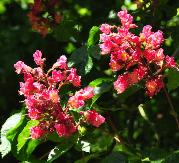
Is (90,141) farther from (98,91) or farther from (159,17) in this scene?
(159,17)

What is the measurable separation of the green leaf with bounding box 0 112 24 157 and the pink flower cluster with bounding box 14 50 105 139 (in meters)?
0.24

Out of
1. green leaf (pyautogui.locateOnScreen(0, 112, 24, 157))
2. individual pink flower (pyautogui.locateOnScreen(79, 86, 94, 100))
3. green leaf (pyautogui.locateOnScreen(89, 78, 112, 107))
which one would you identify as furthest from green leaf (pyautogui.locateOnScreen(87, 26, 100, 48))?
green leaf (pyautogui.locateOnScreen(0, 112, 24, 157))

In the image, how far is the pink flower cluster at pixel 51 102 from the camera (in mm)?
Answer: 1945

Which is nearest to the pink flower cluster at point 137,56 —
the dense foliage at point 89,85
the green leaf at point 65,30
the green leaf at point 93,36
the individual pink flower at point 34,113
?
the dense foliage at point 89,85

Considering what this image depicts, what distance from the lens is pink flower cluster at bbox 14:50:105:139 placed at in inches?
76.6

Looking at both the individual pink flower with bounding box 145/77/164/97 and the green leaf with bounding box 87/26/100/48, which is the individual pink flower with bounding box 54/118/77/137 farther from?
the green leaf with bounding box 87/26/100/48

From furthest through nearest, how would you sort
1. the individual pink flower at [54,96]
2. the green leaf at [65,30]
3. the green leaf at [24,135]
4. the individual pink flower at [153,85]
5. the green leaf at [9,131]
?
the green leaf at [65,30], the green leaf at [9,131], the green leaf at [24,135], the individual pink flower at [153,85], the individual pink flower at [54,96]

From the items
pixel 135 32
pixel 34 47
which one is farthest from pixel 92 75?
pixel 34 47

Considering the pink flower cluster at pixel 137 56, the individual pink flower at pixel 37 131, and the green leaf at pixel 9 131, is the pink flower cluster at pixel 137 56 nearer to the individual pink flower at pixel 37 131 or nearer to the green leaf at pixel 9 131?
the individual pink flower at pixel 37 131

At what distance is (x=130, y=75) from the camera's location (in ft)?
6.75

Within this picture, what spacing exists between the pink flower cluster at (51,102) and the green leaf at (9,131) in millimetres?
240

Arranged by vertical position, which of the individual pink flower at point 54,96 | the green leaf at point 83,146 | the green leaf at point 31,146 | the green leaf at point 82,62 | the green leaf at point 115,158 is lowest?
the green leaf at point 115,158

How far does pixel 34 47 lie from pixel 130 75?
6.82 feet

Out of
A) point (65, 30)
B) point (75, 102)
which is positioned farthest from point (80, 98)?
point (65, 30)
